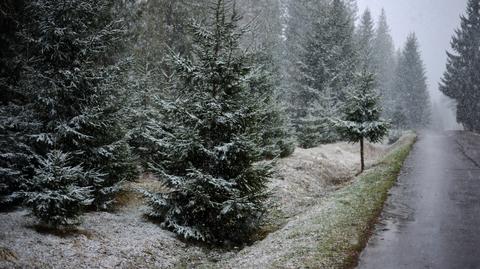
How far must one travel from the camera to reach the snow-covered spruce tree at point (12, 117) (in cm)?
1190

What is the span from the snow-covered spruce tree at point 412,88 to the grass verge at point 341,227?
61105 millimetres

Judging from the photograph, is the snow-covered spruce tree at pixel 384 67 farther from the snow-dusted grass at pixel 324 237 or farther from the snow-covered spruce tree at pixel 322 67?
the snow-dusted grass at pixel 324 237

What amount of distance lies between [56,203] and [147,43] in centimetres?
1734

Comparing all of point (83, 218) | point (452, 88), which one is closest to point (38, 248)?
point (83, 218)

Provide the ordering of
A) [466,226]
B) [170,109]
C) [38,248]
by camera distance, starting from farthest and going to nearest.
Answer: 1. [170,109]
2. [466,226]
3. [38,248]

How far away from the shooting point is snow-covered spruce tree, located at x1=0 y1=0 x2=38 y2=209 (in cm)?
1190

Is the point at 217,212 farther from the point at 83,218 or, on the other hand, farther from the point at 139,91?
the point at 139,91

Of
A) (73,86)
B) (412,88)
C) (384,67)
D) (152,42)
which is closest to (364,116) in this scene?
(152,42)

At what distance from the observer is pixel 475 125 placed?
5234cm

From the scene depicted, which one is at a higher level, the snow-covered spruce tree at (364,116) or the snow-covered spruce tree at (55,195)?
the snow-covered spruce tree at (364,116)

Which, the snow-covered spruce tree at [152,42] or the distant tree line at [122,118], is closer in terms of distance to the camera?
the distant tree line at [122,118]

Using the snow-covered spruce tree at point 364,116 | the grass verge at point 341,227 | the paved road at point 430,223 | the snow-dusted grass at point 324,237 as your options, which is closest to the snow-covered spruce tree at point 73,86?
the snow-dusted grass at point 324,237

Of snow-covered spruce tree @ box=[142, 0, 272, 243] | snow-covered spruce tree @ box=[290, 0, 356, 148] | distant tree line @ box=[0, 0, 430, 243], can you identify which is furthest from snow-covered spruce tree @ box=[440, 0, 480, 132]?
distant tree line @ box=[0, 0, 430, 243]

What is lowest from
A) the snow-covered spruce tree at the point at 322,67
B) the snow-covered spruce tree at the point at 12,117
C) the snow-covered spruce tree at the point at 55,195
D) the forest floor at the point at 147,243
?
the forest floor at the point at 147,243
